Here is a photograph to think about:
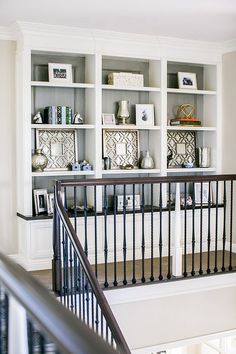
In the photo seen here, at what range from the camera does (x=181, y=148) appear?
6238 mm

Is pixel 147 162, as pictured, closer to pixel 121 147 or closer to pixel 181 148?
pixel 121 147

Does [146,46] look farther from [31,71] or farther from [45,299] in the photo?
[45,299]

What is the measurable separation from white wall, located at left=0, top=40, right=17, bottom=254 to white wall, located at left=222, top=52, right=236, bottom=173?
8.37 ft

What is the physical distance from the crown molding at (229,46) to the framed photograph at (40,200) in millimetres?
2773

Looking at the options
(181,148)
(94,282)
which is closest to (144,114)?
(181,148)

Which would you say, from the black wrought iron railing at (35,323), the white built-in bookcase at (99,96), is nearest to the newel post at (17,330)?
the black wrought iron railing at (35,323)

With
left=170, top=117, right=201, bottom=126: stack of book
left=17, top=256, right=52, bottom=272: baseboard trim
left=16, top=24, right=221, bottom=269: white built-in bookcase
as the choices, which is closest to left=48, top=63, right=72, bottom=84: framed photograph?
left=16, top=24, right=221, bottom=269: white built-in bookcase

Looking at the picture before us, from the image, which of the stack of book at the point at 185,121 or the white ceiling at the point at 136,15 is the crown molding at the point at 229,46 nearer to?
the white ceiling at the point at 136,15

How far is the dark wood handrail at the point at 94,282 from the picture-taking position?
323 cm

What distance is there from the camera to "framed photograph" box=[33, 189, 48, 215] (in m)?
5.29

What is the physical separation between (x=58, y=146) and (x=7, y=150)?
0.57 metres

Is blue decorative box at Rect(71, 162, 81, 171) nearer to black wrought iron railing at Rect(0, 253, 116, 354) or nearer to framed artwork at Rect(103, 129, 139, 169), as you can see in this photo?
framed artwork at Rect(103, 129, 139, 169)

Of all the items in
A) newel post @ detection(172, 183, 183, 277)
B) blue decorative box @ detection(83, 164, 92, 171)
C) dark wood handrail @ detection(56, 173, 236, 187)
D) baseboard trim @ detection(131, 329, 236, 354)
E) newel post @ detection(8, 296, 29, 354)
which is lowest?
baseboard trim @ detection(131, 329, 236, 354)

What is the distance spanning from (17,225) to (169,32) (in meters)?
2.68
